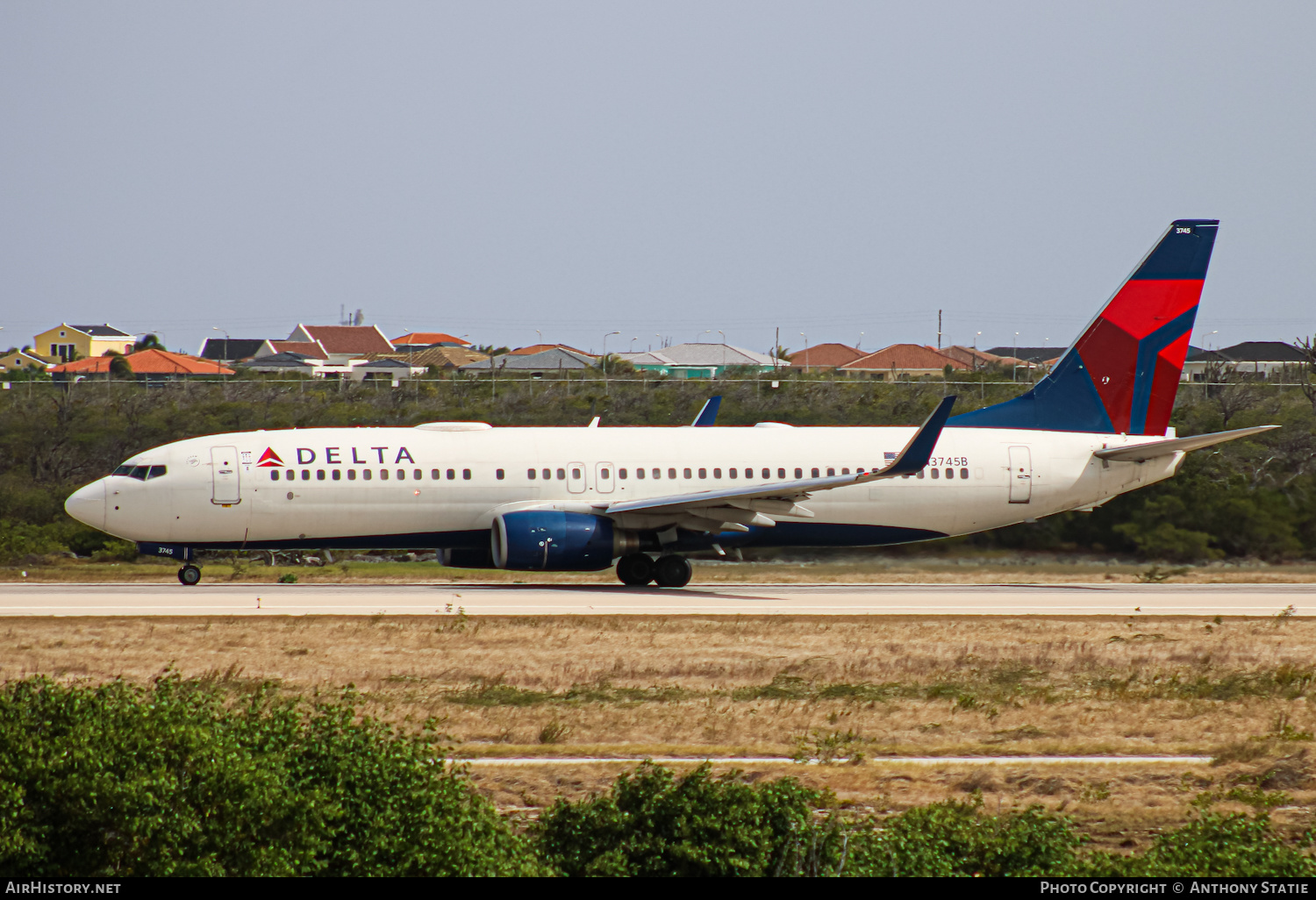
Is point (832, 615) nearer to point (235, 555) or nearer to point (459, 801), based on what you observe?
point (459, 801)

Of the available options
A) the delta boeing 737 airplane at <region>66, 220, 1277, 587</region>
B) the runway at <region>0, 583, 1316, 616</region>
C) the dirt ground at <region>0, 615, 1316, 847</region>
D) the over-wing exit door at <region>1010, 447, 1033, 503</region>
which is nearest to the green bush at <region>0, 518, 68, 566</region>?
the runway at <region>0, 583, 1316, 616</region>

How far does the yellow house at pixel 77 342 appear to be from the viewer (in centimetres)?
16012

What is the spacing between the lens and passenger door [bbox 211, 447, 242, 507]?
28047 millimetres

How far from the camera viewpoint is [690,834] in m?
8.63

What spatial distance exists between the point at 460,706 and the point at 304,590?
529 inches

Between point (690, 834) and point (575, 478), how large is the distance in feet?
69.5

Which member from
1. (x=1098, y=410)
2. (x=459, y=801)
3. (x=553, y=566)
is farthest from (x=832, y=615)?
(x=459, y=801)

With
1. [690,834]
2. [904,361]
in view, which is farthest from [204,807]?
[904,361]

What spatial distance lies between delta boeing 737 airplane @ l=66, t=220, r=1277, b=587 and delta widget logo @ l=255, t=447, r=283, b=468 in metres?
0.06

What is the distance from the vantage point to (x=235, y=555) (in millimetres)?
40219

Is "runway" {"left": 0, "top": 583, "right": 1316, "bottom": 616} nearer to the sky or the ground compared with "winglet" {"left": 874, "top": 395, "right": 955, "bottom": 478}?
nearer to the ground

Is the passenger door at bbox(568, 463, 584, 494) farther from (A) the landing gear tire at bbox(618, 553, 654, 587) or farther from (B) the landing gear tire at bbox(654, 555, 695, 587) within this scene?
(B) the landing gear tire at bbox(654, 555, 695, 587)

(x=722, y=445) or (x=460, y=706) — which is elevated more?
(x=722, y=445)

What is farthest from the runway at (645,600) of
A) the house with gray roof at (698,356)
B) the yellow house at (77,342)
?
the yellow house at (77,342)
